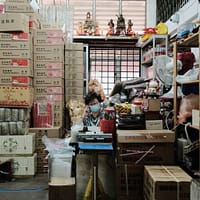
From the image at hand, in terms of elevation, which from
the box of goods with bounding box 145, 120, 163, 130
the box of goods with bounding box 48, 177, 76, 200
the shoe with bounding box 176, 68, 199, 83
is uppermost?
the shoe with bounding box 176, 68, 199, 83

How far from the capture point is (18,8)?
489cm

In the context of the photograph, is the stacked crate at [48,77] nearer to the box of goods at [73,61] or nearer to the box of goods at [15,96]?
the box of goods at [15,96]

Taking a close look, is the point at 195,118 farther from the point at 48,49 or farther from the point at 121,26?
the point at 121,26

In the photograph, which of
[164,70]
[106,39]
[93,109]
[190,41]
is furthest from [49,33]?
[190,41]

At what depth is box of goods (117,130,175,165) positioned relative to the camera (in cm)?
317

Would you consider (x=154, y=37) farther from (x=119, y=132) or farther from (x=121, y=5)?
(x=119, y=132)

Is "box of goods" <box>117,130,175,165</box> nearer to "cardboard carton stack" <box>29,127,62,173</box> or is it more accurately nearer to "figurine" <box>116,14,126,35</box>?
"cardboard carton stack" <box>29,127,62,173</box>

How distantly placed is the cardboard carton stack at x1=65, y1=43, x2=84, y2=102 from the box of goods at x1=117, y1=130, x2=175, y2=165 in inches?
108

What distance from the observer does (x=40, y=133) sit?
15.8 ft

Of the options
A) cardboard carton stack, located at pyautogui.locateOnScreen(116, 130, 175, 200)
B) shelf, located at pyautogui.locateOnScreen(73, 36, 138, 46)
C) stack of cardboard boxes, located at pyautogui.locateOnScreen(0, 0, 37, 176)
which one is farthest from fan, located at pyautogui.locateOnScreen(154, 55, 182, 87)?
shelf, located at pyautogui.locateOnScreen(73, 36, 138, 46)

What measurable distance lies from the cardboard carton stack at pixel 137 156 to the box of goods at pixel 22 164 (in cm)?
164

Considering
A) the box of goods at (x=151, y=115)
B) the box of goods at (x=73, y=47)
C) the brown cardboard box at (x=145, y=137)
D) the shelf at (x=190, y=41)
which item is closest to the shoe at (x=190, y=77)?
the shelf at (x=190, y=41)

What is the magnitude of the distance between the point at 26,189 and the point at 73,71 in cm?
247

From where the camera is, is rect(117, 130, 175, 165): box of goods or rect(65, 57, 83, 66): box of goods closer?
rect(117, 130, 175, 165): box of goods
